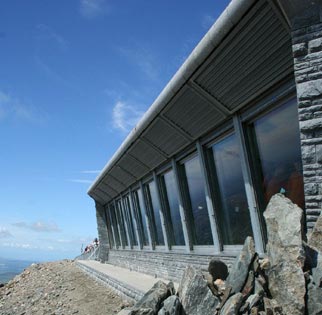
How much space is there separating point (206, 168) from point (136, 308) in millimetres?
4755

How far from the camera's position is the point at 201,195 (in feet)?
37.3

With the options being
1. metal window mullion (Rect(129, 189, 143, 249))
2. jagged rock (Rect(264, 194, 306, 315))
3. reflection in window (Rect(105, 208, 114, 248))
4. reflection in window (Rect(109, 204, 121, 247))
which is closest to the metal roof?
jagged rock (Rect(264, 194, 306, 315))

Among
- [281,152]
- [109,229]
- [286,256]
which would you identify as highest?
[109,229]

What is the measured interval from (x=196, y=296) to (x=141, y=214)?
39.3 feet

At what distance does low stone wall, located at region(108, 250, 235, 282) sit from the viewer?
11.4m

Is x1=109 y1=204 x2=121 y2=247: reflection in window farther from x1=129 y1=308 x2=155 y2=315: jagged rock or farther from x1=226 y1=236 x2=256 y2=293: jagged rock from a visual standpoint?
x1=226 y1=236 x2=256 y2=293: jagged rock

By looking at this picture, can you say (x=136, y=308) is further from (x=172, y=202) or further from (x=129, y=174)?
(x=129, y=174)

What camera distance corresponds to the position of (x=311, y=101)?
655cm

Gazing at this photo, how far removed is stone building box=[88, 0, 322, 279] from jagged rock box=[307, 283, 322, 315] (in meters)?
1.49

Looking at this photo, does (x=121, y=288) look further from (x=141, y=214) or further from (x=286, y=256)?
(x=286, y=256)

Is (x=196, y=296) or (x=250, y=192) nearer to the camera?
(x=196, y=296)

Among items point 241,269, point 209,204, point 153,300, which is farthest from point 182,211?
point 241,269

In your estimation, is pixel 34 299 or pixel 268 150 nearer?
pixel 268 150

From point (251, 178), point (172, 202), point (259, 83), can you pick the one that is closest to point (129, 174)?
point (172, 202)
